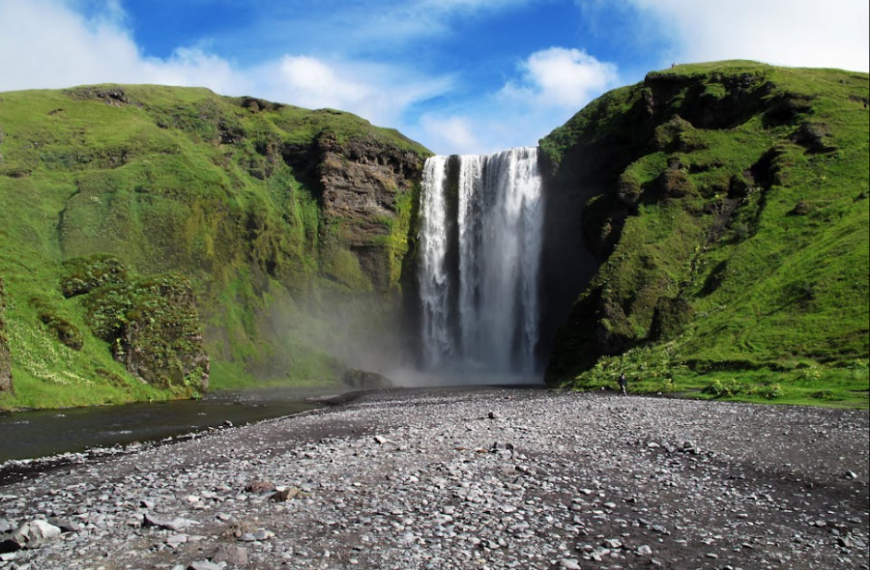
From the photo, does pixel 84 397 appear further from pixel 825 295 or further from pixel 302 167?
pixel 302 167

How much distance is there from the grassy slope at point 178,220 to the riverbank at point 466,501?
97.6 ft

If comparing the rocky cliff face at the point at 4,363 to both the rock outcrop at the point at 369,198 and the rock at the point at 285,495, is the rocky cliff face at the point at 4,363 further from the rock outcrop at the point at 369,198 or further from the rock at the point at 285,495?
the rock outcrop at the point at 369,198

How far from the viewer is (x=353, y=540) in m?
9.60

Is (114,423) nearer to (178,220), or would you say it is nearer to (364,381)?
(364,381)

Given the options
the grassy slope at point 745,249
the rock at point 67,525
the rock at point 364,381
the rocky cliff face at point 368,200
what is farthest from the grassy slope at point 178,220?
the grassy slope at point 745,249

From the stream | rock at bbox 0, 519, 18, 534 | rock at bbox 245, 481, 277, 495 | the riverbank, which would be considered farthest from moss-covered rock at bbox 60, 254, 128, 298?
rock at bbox 245, 481, 277, 495

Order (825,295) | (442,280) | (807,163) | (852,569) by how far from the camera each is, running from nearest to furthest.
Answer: (852,569), (825,295), (807,163), (442,280)

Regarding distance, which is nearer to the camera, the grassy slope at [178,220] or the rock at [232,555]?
the rock at [232,555]

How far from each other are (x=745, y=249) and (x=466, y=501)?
50.6m

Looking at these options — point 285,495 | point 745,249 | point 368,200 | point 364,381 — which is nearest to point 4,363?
point 285,495

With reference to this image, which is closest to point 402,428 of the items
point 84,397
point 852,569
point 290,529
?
point 290,529

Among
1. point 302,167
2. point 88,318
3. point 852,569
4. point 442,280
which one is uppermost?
point 302,167

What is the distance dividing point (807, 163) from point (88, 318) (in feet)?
232

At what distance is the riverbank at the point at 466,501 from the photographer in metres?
9.23
